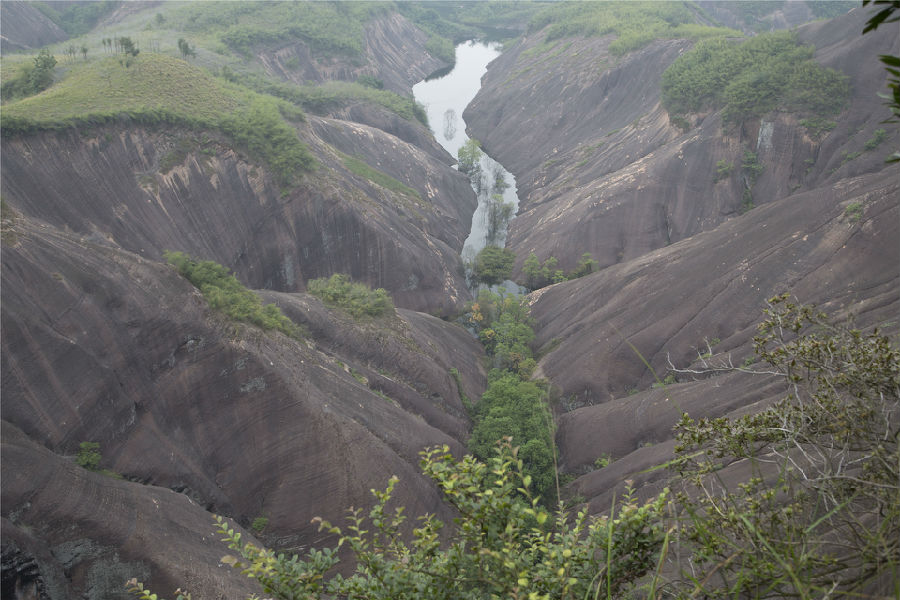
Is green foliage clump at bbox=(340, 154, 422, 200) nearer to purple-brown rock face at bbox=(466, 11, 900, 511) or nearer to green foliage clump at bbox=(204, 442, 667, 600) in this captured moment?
purple-brown rock face at bbox=(466, 11, 900, 511)

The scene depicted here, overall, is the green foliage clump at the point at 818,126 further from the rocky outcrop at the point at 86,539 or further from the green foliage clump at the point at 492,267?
the rocky outcrop at the point at 86,539

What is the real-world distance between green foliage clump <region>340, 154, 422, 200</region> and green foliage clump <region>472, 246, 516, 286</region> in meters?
9.51

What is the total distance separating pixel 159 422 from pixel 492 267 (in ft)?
111

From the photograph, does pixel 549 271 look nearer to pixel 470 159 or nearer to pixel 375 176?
pixel 375 176

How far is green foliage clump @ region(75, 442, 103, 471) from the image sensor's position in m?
18.2

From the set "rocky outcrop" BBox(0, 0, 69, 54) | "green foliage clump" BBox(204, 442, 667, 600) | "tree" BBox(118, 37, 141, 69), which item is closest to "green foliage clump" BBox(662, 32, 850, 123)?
"tree" BBox(118, 37, 141, 69)

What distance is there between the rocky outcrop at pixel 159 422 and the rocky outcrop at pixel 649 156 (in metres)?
29.3

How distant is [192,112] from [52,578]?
31545 mm

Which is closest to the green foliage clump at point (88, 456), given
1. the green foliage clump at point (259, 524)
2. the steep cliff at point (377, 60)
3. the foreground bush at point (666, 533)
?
the green foliage clump at point (259, 524)

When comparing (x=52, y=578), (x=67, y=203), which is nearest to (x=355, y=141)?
(x=67, y=203)

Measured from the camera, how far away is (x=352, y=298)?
35.1m

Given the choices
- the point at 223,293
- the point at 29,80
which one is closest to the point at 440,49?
the point at 29,80

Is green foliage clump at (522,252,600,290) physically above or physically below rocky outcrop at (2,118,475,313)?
below

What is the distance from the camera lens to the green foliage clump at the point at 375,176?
50.8 meters
